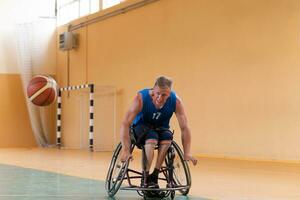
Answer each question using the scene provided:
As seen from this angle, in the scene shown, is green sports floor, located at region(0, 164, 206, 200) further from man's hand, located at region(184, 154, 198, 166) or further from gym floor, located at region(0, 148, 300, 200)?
man's hand, located at region(184, 154, 198, 166)

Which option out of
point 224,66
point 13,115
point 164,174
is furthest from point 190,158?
point 13,115

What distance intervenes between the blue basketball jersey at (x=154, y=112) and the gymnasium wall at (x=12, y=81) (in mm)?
10623

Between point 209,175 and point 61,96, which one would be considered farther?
point 61,96

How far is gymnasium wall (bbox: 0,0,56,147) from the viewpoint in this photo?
14.6m

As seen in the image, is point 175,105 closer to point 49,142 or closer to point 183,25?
point 183,25

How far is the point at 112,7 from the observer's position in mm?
12688

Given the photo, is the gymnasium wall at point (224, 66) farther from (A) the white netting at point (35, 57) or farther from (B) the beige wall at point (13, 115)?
(B) the beige wall at point (13, 115)

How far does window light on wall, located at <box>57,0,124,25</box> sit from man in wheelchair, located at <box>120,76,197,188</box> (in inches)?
343

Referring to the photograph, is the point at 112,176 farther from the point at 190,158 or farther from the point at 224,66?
the point at 224,66

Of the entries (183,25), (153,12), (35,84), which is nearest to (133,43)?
(153,12)

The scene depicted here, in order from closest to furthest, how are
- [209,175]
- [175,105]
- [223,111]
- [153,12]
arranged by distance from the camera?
[175,105], [209,175], [223,111], [153,12]

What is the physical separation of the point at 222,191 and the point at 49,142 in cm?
1036

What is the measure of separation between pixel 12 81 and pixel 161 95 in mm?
11145

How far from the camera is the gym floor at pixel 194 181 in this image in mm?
4750
